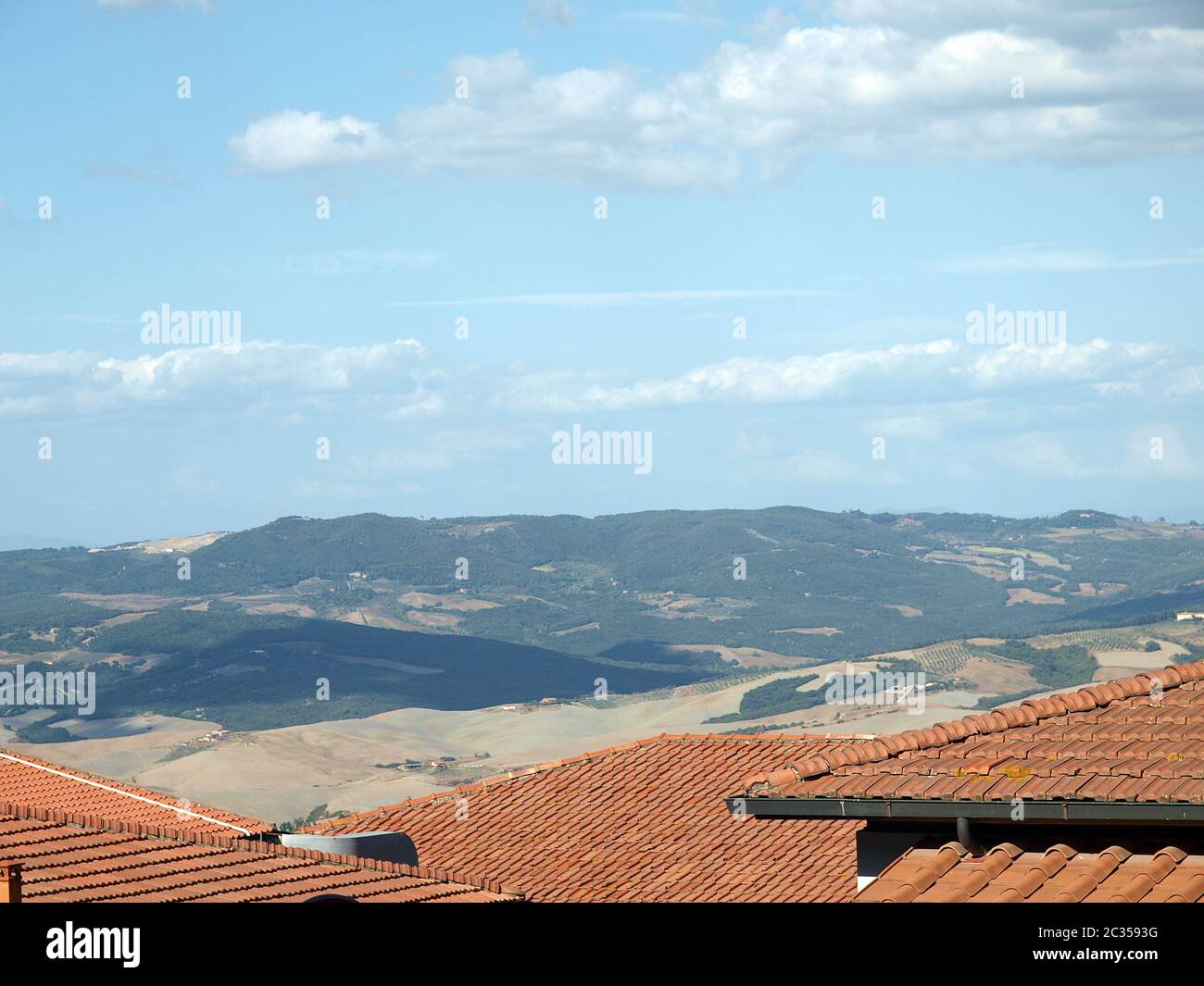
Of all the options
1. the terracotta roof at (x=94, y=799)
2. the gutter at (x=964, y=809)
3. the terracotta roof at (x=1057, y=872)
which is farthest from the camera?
the terracotta roof at (x=94, y=799)

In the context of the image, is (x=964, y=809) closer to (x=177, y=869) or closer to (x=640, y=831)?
(x=177, y=869)

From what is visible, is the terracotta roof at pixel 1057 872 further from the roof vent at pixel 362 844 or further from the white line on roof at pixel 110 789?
the white line on roof at pixel 110 789

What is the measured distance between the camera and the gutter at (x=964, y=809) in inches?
381

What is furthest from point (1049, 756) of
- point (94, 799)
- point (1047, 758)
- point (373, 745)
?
point (373, 745)

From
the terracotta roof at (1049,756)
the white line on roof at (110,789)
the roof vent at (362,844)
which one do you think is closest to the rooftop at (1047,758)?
the terracotta roof at (1049,756)

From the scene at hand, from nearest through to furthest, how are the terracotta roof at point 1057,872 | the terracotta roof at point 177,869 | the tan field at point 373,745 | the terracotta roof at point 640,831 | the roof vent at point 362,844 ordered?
the terracotta roof at point 1057,872, the terracotta roof at point 177,869, the roof vent at point 362,844, the terracotta roof at point 640,831, the tan field at point 373,745

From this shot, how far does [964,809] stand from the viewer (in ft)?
33.9

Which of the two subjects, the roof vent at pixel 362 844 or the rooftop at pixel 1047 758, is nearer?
the rooftop at pixel 1047 758

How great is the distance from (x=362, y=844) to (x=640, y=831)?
7.24m

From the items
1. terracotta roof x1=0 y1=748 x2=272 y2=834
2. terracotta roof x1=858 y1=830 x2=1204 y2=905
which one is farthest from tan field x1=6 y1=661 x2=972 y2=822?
terracotta roof x1=858 y1=830 x2=1204 y2=905

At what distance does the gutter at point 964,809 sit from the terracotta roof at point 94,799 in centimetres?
967

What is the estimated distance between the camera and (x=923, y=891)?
31.9 feet

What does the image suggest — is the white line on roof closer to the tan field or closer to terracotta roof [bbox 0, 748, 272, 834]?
terracotta roof [bbox 0, 748, 272, 834]

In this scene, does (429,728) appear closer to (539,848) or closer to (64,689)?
(64,689)
